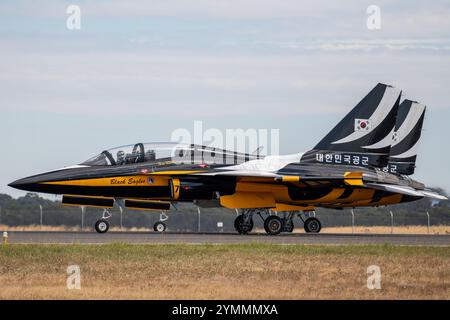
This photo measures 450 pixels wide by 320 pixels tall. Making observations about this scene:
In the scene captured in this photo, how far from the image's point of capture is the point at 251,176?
33.2m

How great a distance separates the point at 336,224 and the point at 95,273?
27.8 m

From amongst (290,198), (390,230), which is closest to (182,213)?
(390,230)

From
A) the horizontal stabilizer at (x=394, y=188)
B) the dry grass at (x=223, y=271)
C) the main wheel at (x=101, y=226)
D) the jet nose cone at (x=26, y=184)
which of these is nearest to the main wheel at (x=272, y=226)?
the horizontal stabilizer at (x=394, y=188)

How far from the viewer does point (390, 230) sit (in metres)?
46.3

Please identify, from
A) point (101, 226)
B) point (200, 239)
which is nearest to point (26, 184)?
point (101, 226)

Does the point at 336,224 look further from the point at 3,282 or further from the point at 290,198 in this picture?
the point at 3,282

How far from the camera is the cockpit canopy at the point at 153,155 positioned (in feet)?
110

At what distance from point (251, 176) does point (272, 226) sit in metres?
2.12

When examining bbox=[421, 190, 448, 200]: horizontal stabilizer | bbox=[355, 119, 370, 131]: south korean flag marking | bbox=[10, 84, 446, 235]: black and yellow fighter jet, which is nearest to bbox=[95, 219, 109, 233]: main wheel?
bbox=[10, 84, 446, 235]: black and yellow fighter jet

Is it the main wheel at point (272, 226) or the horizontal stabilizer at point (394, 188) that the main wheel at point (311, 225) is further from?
the horizontal stabilizer at point (394, 188)

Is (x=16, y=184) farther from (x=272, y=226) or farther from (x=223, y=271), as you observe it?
(x=223, y=271)

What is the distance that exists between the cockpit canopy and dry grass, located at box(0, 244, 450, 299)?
7026 mm

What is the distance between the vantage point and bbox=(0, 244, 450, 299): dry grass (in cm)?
1866

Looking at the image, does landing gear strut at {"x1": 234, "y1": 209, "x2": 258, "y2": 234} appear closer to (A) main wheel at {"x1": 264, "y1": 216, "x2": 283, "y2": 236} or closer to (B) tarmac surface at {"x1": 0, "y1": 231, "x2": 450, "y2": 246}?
(A) main wheel at {"x1": 264, "y1": 216, "x2": 283, "y2": 236}
